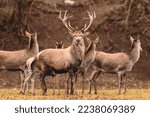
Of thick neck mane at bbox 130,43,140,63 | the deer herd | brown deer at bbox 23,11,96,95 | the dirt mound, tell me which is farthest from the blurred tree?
brown deer at bbox 23,11,96,95

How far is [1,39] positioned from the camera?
3597 centimetres

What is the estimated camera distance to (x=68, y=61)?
923 inches

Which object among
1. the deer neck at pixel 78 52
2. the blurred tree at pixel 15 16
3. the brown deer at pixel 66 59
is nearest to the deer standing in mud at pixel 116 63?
A: the brown deer at pixel 66 59

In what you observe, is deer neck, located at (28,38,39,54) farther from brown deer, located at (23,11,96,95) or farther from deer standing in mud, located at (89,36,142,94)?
deer standing in mud, located at (89,36,142,94)

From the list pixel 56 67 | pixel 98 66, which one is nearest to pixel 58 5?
pixel 98 66

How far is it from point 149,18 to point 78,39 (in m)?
15.6

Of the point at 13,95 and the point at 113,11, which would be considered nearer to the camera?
the point at 13,95

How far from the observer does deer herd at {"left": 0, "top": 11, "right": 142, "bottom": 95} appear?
76.9 feet

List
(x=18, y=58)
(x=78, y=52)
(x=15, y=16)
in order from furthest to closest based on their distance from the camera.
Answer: (x=15, y=16), (x=18, y=58), (x=78, y=52)

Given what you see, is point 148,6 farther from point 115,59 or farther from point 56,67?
point 56,67

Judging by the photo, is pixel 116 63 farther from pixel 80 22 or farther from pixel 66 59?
pixel 80 22

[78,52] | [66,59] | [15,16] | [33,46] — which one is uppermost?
[15,16]

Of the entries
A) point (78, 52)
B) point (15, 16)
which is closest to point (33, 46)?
point (78, 52)

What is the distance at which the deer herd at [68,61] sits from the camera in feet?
76.9
